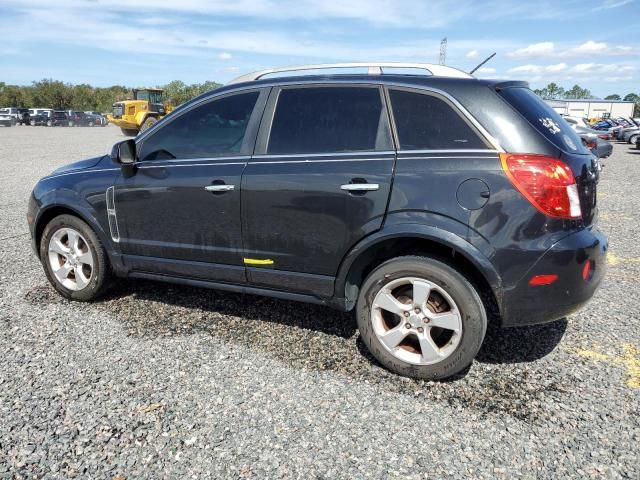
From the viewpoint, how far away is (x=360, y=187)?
304 cm

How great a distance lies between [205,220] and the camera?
3.61 meters

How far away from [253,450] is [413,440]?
817mm

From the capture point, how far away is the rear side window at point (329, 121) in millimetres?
3168

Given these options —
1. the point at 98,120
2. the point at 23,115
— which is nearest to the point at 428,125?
the point at 23,115

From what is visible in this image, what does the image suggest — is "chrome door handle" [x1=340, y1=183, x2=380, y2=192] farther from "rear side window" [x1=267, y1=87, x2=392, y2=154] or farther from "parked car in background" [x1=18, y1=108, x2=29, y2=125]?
"parked car in background" [x1=18, y1=108, x2=29, y2=125]

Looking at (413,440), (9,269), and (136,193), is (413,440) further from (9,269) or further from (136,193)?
(9,269)

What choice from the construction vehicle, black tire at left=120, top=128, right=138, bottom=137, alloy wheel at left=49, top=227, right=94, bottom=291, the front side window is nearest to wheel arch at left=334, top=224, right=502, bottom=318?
the front side window

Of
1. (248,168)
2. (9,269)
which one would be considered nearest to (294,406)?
(248,168)

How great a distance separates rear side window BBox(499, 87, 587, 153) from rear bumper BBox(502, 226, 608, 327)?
0.54m

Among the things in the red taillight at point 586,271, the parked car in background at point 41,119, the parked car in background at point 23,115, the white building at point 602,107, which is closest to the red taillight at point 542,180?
the red taillight at point 586,271

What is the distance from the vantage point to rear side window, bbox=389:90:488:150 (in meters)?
2.90

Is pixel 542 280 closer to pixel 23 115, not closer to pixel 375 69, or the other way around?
pixel 375 69

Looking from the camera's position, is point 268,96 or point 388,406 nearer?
point 388,406

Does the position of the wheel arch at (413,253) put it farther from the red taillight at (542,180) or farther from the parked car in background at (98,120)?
the parked car in background at (98,120)
